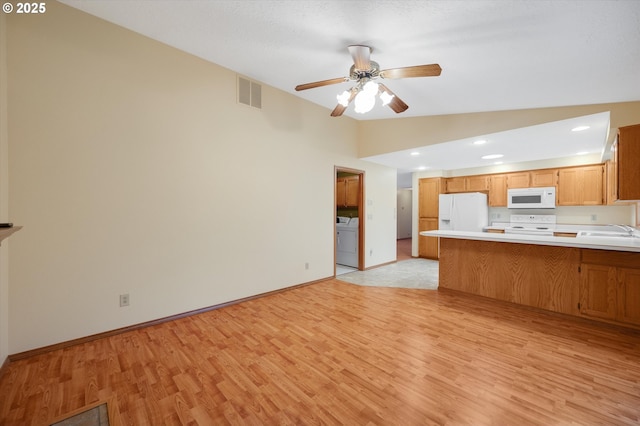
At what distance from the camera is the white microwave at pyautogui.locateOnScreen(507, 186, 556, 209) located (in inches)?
200

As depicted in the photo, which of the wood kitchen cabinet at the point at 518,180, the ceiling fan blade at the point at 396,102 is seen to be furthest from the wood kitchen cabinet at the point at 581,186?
the ceiling fan blade at the point at 396,102

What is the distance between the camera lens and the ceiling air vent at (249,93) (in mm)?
3348

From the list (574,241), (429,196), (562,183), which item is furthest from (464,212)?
(574,241)

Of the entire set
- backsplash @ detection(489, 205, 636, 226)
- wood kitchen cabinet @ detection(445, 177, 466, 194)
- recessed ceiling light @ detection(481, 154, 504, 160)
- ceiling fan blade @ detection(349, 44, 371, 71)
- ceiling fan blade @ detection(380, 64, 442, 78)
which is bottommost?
backsplash @ detection(489, 205, 636, 226)

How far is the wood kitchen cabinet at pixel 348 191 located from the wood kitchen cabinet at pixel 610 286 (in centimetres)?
344

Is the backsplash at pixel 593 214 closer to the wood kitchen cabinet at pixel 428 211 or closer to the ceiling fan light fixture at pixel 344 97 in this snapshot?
the wood kitchen cabinet at pixel 428 211

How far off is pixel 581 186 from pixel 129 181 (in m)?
7.22

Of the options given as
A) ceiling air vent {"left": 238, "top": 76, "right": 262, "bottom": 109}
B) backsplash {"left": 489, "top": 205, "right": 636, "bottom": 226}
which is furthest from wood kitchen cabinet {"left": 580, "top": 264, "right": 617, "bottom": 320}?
ceiling air vent {"left": 238, "top": 76, "right": 262, "bottom": 109}

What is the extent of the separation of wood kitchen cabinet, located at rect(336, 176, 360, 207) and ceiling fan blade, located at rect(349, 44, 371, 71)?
3.30 meters

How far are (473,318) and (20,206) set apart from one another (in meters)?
4.55

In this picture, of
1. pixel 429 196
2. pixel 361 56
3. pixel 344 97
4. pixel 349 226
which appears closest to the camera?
pixel 361 56

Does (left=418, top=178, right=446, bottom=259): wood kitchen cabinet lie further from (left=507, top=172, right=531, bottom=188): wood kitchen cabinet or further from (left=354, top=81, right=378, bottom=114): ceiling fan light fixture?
(left=354, top=81, right=378, bottom=114): ceiling fan light fixture

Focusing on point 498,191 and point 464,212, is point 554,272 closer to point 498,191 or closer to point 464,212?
point 464,212

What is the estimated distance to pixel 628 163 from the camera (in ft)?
8.46
